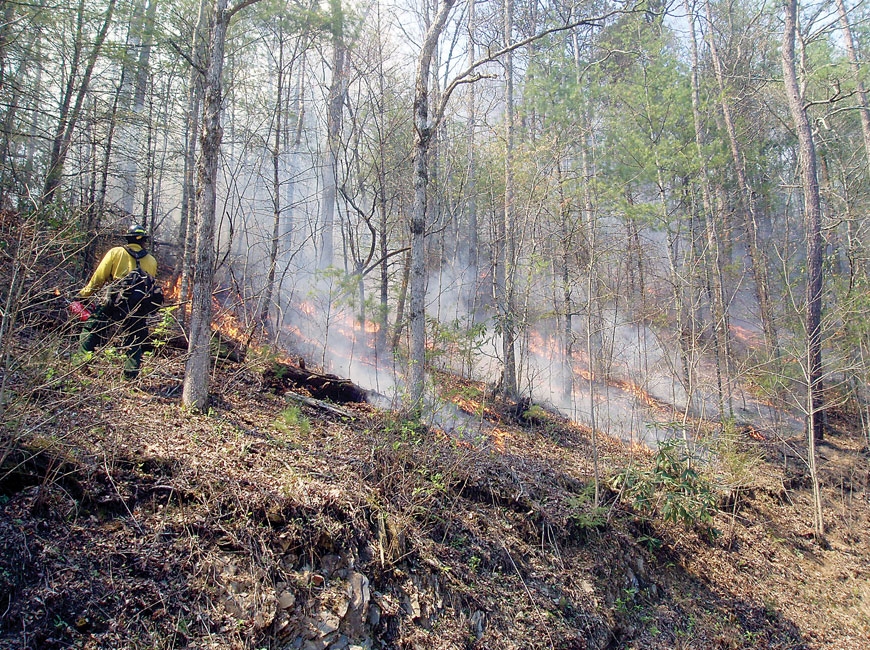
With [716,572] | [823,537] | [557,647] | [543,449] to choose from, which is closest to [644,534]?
[716,572]

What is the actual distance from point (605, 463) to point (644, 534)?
138 cm

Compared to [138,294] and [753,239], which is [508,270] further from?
[753,239]

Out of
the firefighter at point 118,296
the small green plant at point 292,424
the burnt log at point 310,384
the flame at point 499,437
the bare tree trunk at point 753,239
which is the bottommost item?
the flame at point 499,437

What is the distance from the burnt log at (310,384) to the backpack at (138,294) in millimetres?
1709

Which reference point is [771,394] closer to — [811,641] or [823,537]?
[823,537]

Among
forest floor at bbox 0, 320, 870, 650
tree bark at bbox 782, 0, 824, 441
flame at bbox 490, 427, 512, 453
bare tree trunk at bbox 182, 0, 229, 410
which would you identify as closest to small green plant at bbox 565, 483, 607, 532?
forest floor at bbox 0, 320, 870, 650

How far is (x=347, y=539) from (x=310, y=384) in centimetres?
330

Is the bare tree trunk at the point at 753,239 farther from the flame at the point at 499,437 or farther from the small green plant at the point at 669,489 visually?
the flame at the point at 499,437

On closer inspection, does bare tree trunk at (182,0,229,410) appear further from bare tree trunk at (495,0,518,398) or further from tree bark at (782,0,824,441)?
tree bark at (782,0,824,441)

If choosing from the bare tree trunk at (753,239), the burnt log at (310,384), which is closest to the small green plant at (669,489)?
the burnt log at (310,384)

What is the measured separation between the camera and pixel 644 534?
7.20 m

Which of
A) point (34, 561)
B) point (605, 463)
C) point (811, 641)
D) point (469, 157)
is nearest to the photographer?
point (34, 561)

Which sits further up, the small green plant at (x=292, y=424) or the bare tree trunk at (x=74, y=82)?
the bare tree trunk at (x=74, y=82)

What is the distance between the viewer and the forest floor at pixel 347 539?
344cm
